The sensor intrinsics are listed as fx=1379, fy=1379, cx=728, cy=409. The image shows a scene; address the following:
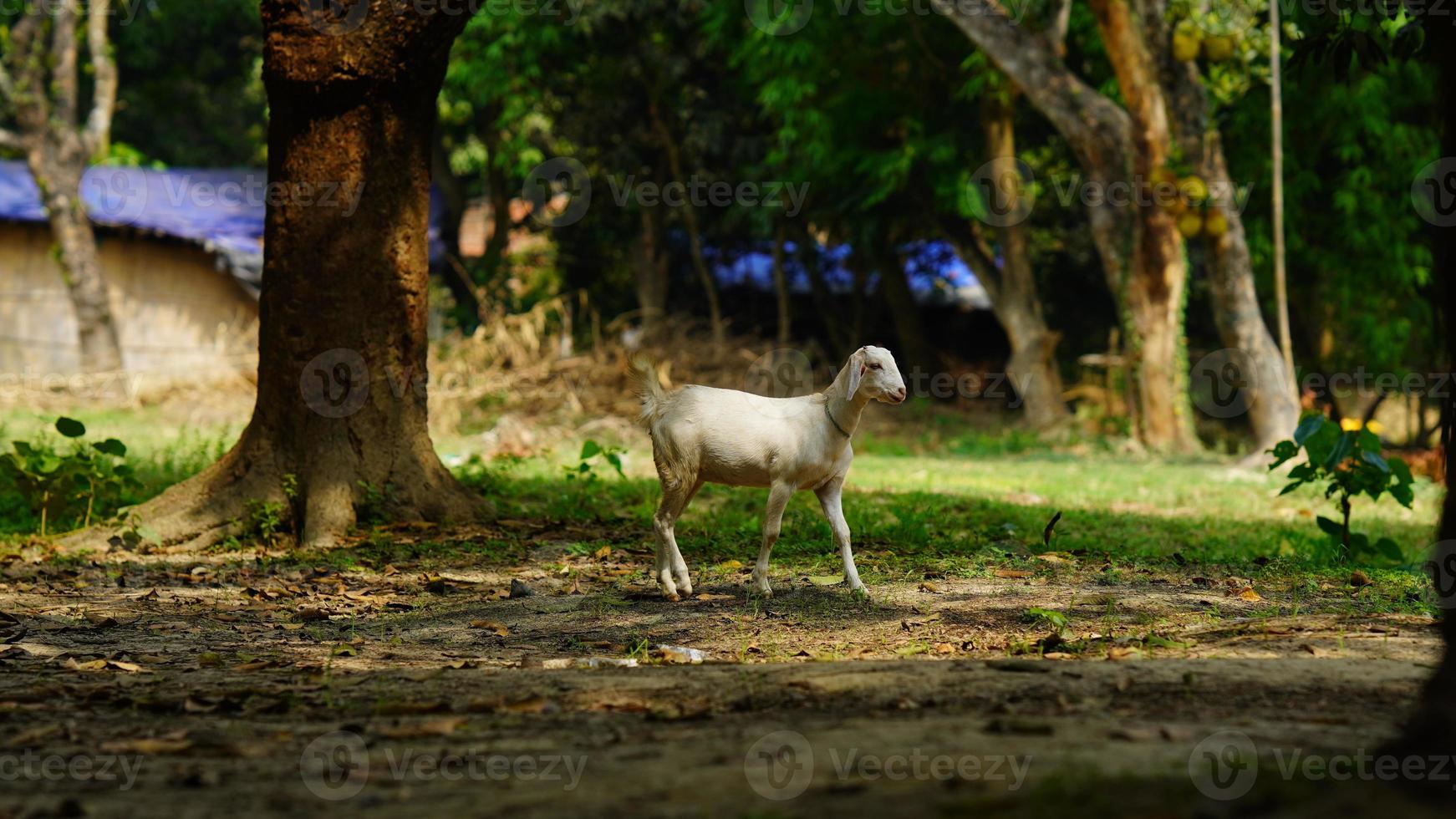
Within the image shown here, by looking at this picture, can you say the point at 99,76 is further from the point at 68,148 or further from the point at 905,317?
the point at 905,317

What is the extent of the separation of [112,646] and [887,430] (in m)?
14.6

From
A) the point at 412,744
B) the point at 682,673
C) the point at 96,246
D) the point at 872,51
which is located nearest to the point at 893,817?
the point at 412,744

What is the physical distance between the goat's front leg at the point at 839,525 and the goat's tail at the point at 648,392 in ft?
2.85

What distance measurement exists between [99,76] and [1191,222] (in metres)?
16.6

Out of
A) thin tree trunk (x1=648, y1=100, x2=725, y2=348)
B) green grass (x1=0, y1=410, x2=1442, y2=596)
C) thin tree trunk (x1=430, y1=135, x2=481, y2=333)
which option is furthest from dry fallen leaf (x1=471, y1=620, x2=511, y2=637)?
thin tree trunk (x1=430, y1=135, x2=481, y2=333)

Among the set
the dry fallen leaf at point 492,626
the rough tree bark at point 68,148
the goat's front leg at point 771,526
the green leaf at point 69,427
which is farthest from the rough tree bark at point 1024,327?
the dry fallen leaf at point 492,626

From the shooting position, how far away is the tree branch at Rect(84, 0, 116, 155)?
69.5ft

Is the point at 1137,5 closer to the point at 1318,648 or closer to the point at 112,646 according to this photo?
the point at 1318,648

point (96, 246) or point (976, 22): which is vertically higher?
→ point (976, 22)

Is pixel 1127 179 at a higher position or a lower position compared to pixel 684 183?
lower

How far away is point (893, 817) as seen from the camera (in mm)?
2809

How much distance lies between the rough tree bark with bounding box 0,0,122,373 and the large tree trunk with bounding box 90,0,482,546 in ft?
47.1

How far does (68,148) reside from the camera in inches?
825

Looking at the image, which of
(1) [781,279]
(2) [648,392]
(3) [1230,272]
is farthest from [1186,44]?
(2) [648,392]
